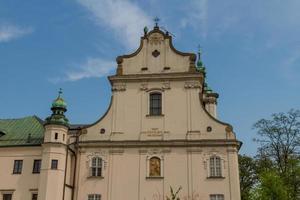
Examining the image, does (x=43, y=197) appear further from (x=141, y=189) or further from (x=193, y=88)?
(x=193, y=88)

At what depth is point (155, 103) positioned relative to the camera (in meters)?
33.9

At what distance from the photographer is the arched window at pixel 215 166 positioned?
31.1 metres

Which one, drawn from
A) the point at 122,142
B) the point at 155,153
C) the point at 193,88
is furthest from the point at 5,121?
the point at 193,88

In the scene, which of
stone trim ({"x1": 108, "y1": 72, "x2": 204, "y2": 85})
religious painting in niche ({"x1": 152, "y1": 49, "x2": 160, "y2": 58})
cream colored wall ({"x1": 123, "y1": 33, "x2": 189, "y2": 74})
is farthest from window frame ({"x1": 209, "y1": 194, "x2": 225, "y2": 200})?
religious painting in niche ({"x1": 152, "y1": 49, "x2": 160, "y2": 58})

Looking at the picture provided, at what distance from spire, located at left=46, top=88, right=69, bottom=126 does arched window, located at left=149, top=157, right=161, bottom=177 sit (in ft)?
23.4

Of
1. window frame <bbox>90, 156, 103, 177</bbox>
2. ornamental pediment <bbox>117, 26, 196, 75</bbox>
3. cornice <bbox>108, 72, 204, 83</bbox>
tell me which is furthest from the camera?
ornamental pediment <bbox>117, 26, 196, 75</bbox>

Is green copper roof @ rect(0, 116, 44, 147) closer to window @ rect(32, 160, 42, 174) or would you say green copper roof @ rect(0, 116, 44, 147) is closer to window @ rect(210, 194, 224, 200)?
window @ rect(32, 160, 42, 174)

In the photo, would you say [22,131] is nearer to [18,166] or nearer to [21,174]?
[18,166]

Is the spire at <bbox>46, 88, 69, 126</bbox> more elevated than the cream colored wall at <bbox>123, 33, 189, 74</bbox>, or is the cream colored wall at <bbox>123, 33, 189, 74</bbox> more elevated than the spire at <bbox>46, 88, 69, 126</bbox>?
the cream colored wall at <bbox>123, 33, 189, 74</bbox>

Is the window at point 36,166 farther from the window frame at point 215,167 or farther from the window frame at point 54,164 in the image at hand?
the window frame at point 215,167

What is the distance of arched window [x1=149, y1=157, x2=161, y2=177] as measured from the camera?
31744mm

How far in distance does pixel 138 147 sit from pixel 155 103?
3.82 meters

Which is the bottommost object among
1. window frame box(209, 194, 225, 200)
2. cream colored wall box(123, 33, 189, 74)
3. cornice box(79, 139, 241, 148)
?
window frame box(209, 194, 225, 200)

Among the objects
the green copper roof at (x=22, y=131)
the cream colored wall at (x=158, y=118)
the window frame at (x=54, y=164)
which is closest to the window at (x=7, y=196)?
the green copper roof at (x=22, y=131)
